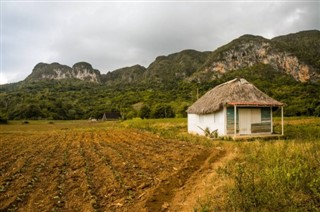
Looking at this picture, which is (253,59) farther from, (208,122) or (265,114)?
(265,114)

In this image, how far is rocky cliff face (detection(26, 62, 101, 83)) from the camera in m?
187

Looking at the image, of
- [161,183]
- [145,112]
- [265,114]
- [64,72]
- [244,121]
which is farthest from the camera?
[64,72]

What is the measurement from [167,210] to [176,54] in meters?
→ 167

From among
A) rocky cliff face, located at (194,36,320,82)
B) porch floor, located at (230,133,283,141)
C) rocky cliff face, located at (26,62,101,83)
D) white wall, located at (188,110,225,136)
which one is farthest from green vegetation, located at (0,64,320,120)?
rocky cliff face, located at (26,62,101,83)

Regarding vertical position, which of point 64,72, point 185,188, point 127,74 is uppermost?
point 64,72

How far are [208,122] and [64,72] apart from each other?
600 ft

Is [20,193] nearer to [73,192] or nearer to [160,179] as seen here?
[73,192]

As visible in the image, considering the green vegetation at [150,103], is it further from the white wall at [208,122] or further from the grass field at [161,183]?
the grass field at [161,183]

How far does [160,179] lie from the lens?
824 cm

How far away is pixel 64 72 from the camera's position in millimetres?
191500

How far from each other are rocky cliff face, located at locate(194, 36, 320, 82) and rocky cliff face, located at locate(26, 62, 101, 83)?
323ft

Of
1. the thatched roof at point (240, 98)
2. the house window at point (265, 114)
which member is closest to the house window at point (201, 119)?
the thatched roof at point (240, 98)

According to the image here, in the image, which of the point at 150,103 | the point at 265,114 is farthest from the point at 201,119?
the point at 150,103

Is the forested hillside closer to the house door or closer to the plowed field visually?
the house door
